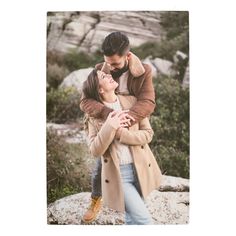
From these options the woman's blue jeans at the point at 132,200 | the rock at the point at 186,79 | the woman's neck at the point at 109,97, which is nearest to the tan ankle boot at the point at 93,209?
the woman's blue jeans at the point at 132,200

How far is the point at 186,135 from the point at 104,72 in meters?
0.69

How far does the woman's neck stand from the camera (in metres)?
2.69

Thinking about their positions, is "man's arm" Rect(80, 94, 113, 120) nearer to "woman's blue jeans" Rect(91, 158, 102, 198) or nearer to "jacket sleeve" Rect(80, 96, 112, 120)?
"jacket sleeve" Rect(80, 96, 112, 120)

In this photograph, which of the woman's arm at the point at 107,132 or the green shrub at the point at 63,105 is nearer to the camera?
the woman's arm at the point at 107,132

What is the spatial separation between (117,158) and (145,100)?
0.43 m

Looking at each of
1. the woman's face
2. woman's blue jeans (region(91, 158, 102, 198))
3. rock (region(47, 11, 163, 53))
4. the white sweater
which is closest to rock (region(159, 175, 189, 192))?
the white sweater

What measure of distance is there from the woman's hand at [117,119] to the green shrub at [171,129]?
0.19 meters

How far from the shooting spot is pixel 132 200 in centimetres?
266

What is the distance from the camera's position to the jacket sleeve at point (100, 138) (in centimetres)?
265

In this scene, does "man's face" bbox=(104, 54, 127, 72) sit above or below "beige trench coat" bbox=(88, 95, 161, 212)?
above

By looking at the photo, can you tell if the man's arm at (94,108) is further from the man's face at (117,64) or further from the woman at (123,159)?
the man's face at (117,64)
